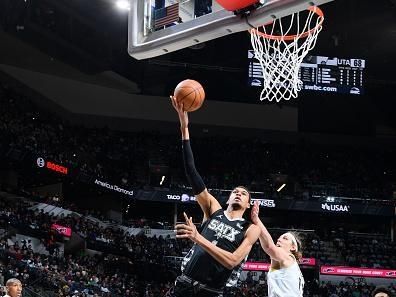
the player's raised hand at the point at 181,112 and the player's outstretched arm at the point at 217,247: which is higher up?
the player's raised hand at the point at 181,112

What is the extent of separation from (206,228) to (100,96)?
2266 centimetres

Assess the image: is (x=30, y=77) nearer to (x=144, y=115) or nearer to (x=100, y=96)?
(x=100, y=96)

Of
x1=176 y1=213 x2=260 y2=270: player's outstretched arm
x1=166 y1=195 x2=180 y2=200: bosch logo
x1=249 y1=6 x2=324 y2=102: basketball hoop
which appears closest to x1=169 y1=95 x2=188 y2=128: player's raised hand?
x1=176 y1=213 x2=260 y2=270: player's outstretched arm

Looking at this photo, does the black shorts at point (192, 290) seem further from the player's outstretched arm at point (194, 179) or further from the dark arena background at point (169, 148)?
the dark arena background at point (169, 148)

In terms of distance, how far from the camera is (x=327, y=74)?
20016 mm

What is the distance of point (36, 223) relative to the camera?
18859 mm

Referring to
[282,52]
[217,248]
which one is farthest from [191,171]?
[282,52]

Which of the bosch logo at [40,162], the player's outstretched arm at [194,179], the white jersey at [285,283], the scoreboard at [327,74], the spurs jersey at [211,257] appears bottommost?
the white jersey at [285,283]

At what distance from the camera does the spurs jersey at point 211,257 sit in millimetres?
3791

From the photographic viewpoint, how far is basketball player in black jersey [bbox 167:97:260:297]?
3779mm

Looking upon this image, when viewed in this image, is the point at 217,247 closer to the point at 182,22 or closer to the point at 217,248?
the point at 217,248

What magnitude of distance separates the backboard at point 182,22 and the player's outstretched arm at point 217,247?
5.03 feet

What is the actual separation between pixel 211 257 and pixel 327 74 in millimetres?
16954

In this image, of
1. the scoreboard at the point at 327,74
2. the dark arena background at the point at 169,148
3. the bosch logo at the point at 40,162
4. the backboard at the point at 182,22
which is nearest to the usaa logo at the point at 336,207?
the dark arena background at the point at 169,148
